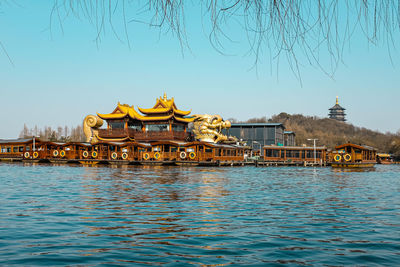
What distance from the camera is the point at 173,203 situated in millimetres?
16703

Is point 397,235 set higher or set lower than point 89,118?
lower

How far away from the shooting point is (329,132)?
521 ft

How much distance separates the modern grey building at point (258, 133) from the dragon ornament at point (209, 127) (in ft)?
76.9

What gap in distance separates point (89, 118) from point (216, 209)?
216 ft

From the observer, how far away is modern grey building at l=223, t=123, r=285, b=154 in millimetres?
91894

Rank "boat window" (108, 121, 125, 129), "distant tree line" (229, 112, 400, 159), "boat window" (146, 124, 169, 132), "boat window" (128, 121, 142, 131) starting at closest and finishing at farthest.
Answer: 1. "boat window" (146, 124, 169, 132)
2. "boat window" (108, 121, 125, 129)
3. "boat window" (128, 121, 142, 131)
4. "distant tree line" (229, 112, 400, 159)

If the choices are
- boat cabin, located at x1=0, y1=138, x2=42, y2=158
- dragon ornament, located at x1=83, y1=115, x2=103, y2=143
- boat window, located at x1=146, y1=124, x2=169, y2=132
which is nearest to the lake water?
boat window, located at x1=146, y1=124, x2=169, y2=132

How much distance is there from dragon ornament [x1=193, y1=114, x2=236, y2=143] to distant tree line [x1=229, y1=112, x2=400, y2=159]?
2799 inches

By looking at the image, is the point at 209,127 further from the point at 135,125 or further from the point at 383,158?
the point at 383,158

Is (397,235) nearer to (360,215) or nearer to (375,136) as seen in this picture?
(360,215)

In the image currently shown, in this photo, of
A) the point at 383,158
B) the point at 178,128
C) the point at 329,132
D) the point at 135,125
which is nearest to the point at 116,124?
the point at 135,125

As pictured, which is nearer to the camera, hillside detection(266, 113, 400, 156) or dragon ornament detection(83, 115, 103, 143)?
dragon ornament detection(83, 115, 103, 143)

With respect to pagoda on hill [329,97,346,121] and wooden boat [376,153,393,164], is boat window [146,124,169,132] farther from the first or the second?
pagoda on hill [329,97,346,121]

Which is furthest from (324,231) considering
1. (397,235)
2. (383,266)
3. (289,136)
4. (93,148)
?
(289,136)
